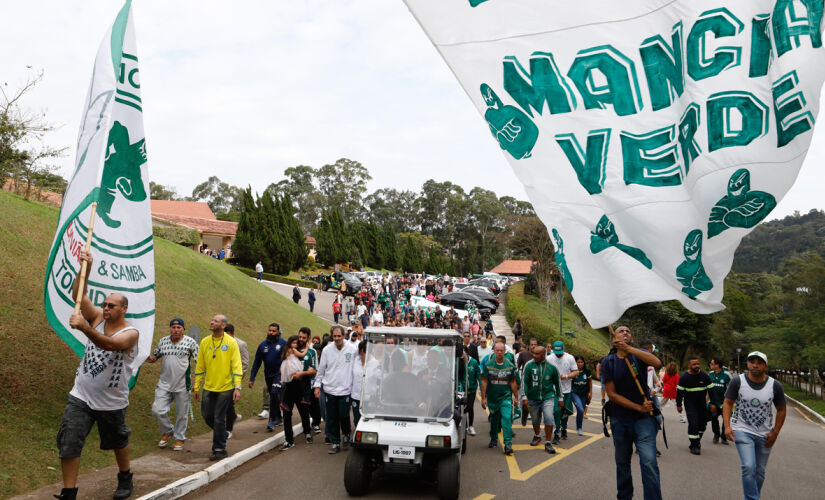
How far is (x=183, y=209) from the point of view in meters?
82.6

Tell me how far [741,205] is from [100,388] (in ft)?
19.6

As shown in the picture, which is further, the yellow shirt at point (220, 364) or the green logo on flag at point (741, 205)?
the yellow shirt at point (220, 364)

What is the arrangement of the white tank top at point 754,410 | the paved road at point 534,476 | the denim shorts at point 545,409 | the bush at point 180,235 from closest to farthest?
1. the white tank top at point 754,410
2. the paved road at point 534,476
3. the denim shorts at point 545,409
4. the bush at point 180,235

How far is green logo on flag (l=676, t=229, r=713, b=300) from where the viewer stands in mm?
4621

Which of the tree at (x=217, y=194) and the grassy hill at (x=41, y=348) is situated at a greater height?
the tree at (x=217, y=194)

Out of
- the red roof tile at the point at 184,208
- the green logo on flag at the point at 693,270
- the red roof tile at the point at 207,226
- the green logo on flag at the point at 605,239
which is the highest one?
the red roof tile at the point at 184,208

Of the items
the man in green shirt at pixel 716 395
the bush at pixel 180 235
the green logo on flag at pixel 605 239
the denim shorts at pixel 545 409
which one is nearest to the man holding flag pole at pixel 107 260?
the green logo on flag at pixel 605 239

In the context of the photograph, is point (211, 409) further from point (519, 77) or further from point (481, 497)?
point (519, 77)

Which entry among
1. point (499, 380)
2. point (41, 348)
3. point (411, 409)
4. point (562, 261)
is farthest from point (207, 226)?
point (562, 261)

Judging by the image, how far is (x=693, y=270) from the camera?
4637 mm

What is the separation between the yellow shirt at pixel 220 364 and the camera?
336 inches

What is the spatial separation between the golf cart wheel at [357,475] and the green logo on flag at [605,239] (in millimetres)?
4024

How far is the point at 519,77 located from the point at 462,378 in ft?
15.5

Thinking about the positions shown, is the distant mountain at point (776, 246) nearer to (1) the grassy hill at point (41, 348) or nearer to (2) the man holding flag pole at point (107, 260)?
(1) the grassy hill at point (41, 348)
